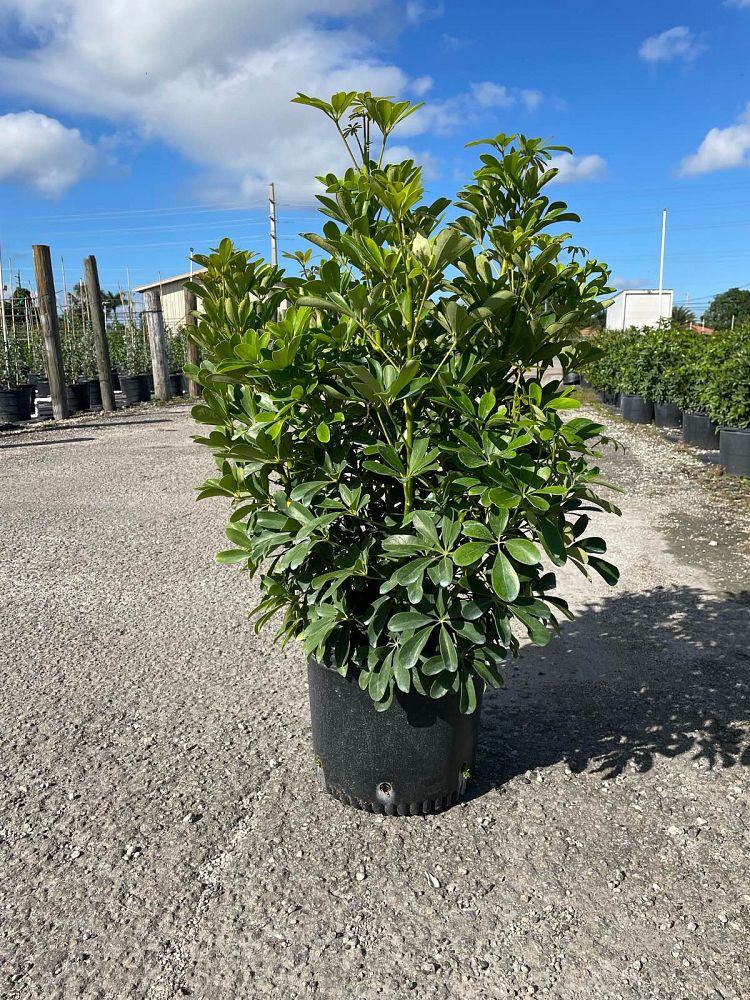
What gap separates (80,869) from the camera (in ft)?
6.96

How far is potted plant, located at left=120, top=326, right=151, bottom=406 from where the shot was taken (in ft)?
49.3

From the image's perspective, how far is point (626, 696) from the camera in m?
3.07

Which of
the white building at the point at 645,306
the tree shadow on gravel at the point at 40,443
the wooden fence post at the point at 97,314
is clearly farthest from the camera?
the white building at the point at 645,306

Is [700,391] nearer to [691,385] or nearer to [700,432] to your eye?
[700,432]

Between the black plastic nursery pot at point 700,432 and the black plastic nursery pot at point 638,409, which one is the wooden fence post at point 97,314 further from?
the black plastic nursery pot at point 700,432

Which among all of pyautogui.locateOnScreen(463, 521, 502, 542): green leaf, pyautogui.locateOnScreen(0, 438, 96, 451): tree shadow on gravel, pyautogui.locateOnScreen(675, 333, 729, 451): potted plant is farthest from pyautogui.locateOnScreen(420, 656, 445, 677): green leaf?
pyautogui.locateOnScreen(0, 438, 96, 451): tree shadow on gravel

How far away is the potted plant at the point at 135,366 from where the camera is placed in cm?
1504

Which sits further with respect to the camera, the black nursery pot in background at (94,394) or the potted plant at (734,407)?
the black nursery pot in background at (94,394)

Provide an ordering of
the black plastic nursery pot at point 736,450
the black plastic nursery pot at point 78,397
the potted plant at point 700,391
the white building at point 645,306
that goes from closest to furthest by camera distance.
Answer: the black plastic nursery pot at point 736,450 → the potted plant at point 700,391 → the black plastic nursery pot at point 78,397 → the white building at point 645,306

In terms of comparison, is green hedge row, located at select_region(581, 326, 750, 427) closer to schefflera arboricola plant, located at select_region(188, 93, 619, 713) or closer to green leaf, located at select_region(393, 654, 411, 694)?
schefflera arboricola plant, located at select_region(188, 93, 619, 713)

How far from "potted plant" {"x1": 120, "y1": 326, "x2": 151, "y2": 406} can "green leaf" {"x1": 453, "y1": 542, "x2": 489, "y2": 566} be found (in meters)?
14.1

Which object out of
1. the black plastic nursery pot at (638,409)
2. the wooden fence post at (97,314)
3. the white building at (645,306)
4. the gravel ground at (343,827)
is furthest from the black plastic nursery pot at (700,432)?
the white building at (645,306)

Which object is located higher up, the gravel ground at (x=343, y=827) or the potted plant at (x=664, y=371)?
the potted plant at (x=664, y=371)

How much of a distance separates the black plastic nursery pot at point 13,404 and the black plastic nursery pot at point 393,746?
1143cm
